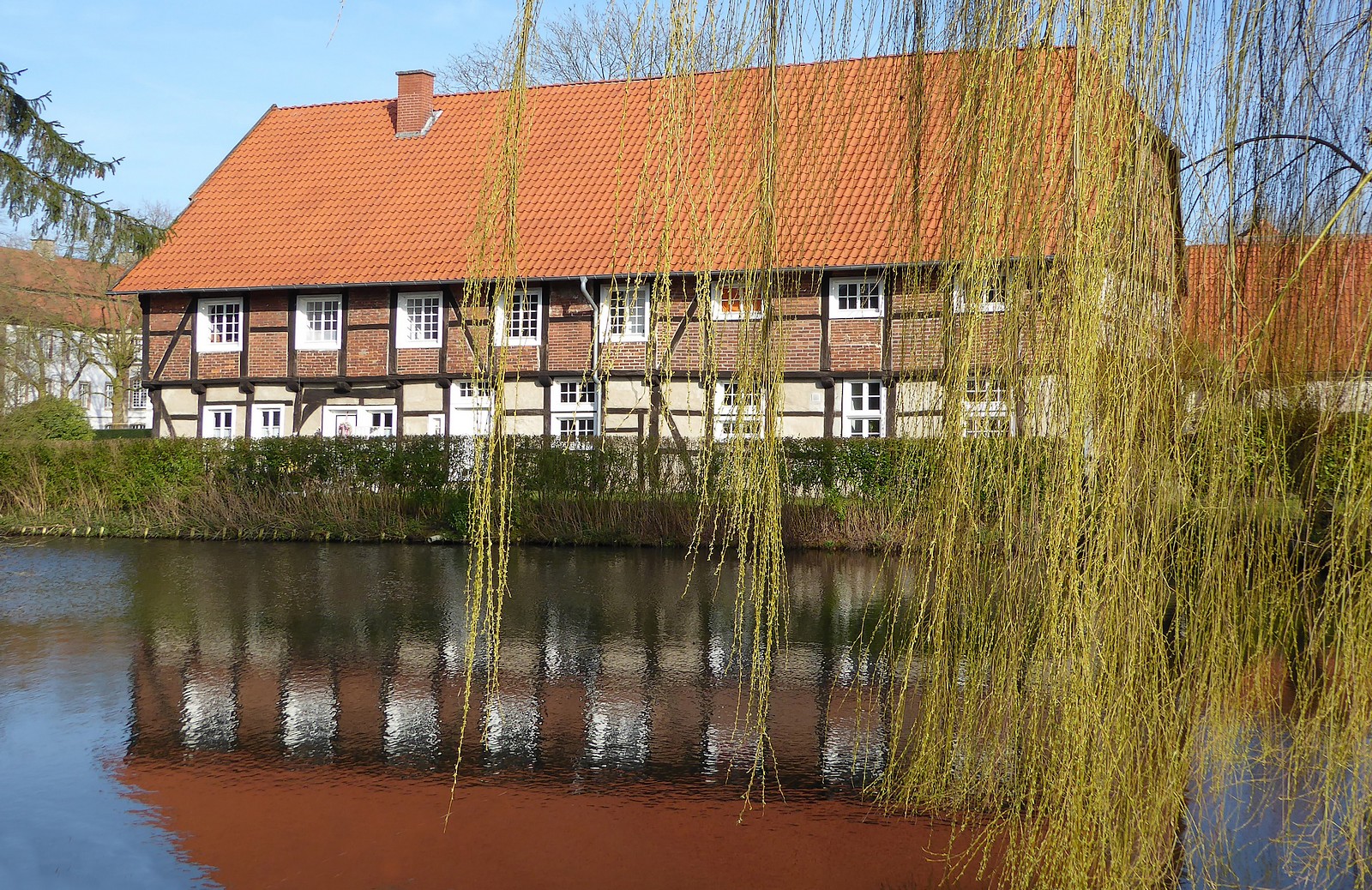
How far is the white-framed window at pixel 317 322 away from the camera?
927 inches

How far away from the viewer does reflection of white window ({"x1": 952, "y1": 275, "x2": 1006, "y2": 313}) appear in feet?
8.98

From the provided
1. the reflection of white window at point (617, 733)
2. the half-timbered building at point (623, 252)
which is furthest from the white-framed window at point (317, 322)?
the reflection of white window at point (617, 733)

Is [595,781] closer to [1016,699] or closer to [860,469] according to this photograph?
[1016,699]

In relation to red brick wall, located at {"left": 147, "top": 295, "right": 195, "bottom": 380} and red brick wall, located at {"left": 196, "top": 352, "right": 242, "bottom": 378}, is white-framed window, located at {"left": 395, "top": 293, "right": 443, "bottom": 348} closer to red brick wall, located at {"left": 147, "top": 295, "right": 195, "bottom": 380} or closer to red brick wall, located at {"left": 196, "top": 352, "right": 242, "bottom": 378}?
red brick wall, located at {"left": 196, "top": 352, "right": 242, "bottom": 378}

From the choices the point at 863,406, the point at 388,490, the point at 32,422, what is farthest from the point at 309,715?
the point at 32,422

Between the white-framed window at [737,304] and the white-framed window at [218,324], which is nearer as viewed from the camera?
the white-framed window at [737,304]

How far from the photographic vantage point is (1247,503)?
111 inches

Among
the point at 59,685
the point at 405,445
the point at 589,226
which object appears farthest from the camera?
the point at 589,226

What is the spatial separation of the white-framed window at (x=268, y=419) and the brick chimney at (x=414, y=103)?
694 centimetres

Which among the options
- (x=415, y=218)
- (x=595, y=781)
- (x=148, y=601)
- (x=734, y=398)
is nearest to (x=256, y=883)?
(x=595, y=781)

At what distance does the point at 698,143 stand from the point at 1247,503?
157cm

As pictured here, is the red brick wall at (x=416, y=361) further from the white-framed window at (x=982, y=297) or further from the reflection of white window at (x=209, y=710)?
the white-framed window at (x=982, y=297)

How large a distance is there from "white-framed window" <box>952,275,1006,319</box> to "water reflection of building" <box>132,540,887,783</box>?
1.88 metres

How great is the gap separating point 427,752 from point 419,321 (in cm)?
1791
